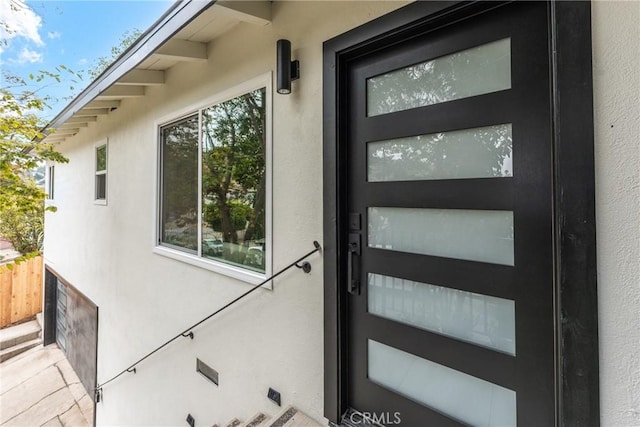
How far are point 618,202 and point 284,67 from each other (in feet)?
6.15

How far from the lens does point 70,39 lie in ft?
18.5

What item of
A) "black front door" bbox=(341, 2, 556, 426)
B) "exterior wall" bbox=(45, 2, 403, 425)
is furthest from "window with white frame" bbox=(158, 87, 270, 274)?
"black front door" bbox=(341, 2, 556, 426)

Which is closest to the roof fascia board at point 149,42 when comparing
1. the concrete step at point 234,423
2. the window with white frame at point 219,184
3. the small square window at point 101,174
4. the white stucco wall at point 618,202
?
the window with white frame at point 219,184

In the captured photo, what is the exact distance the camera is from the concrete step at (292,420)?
1872 millimetres

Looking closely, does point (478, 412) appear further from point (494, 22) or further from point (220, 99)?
point (220, 99)

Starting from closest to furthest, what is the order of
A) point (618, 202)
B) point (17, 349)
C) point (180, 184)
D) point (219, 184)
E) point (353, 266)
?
point (618, 202)
point (353, 266)
point (219, 184)
point (180, 184)
point (17, 349)

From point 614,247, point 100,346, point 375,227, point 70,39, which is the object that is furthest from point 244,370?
point 70,39

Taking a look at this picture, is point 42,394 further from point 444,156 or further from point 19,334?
point 444,156

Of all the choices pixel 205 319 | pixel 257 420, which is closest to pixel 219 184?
pixel 205 319

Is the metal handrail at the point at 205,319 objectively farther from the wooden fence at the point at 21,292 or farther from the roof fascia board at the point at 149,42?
the wooden fence at the point at 21,292

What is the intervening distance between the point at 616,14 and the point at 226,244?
109 inches

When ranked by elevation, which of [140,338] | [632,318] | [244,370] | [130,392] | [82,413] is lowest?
[82,413]

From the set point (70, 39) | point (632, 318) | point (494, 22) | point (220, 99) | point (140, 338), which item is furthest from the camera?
point (70, 39)

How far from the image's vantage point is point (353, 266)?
1.83 metres
